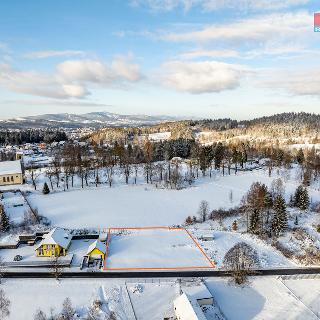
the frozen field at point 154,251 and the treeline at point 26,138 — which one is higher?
the treeline at point 26,138

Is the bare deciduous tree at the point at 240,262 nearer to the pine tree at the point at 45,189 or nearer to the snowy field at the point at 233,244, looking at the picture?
the snowy field at the point at 233,244

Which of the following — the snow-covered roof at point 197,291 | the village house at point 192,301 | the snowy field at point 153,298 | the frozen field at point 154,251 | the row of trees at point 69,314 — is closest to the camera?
the village house at point 192,301

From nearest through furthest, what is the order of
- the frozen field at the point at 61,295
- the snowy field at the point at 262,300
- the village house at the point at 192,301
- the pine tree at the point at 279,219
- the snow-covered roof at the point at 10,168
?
the village house at the point at 192,301 → the frozen field at the point at 61,295 → the snowy field at the point at 262,300 → the pine tree at the point at 279,219 → the snow-covered roof at the point at 10,168

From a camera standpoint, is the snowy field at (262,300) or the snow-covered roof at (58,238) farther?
the snow-covered roof at (58,238)

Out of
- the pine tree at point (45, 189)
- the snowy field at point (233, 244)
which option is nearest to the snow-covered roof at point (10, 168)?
the pine tree at point (45, 189)

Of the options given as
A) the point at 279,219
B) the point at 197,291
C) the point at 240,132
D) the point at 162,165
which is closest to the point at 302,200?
the point at 279,219

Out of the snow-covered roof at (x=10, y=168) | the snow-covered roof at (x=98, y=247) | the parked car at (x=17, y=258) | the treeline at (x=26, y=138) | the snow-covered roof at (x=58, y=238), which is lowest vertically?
the parked car at (x=17, y=258)
